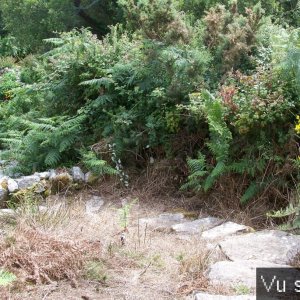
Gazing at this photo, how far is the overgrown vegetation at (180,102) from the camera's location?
18.6 feet

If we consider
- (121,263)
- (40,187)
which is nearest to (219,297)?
(121,263)

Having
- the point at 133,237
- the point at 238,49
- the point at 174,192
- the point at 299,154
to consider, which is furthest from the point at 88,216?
the point at 238,49

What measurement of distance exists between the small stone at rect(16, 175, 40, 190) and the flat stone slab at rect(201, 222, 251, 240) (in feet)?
8.02

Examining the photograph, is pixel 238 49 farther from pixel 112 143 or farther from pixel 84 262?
pixel 84 262

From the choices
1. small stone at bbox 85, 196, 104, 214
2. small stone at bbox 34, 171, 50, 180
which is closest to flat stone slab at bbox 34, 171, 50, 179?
small stone at bbox 34, 171, 50, 180

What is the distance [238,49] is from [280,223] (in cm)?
229

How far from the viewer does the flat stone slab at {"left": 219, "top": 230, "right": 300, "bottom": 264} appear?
14.2 feet

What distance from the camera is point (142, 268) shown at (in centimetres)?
425

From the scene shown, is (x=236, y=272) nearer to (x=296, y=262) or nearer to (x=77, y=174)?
(x=296, y=262)

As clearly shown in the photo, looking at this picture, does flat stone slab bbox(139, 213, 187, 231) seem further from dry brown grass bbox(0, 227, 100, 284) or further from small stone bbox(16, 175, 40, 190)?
small stone bbox(16, 175, 40, 190)

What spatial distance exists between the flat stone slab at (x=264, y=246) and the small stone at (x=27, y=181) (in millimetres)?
2813

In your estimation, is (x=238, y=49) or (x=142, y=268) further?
(x=238, y=49)

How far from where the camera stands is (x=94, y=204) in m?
6.46

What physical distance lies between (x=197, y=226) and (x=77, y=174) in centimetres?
204
